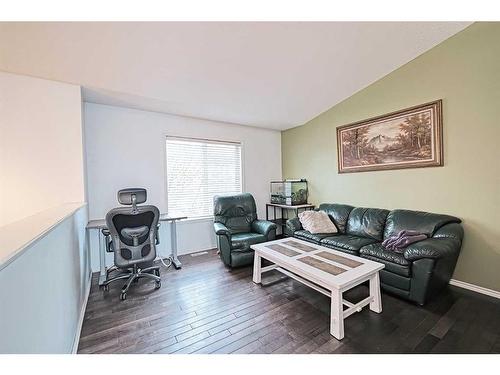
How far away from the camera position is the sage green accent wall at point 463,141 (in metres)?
2.29

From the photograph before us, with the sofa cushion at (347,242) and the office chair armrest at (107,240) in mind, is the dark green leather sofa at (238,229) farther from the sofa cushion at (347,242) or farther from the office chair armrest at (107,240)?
the office chair armrest at (107,240)

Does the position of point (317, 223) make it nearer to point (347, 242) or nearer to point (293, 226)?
point (293, 226)

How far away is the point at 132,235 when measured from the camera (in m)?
2.54

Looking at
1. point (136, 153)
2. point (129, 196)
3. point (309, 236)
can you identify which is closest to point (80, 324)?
point (129, 196)

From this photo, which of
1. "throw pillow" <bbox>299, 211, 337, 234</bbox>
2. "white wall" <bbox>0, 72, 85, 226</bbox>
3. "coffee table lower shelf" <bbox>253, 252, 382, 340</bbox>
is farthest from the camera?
"throw pillow" <bbox>299, 211, 337, 234</bbox>

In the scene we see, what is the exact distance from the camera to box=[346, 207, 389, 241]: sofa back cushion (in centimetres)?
302

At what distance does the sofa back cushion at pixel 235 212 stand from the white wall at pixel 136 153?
0.55 metres

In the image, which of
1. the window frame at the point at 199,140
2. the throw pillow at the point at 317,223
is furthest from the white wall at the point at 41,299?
the throw pillow at the point at 317,223

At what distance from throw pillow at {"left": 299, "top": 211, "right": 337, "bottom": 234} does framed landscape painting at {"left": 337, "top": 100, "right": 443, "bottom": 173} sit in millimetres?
911

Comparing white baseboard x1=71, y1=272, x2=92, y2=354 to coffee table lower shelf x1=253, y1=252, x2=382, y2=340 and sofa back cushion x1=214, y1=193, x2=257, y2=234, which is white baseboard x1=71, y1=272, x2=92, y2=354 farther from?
coffee table lower shelf x1=253, y1=252, x2=382, y2=340

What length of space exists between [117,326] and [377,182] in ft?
12.0

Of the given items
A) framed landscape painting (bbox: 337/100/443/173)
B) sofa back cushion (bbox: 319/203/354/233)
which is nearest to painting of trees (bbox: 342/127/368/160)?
framed landscape painting (bbox: 337/100/443/173)
